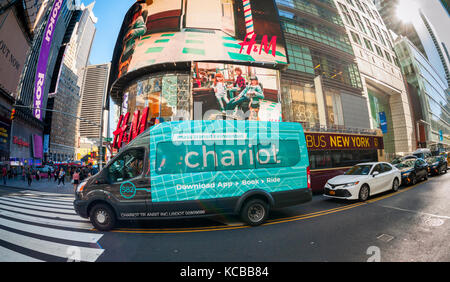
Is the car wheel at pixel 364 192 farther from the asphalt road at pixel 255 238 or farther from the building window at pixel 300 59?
the building window at pixel 300 59

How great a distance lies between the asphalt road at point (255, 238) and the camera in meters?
3.17

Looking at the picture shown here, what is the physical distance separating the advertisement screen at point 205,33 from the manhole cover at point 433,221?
731 inches

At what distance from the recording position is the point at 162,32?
1980 cm

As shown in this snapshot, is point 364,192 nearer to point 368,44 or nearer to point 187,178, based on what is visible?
point 187,178

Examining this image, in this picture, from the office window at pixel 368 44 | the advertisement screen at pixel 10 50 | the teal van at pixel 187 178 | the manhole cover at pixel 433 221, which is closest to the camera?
the manhole cover at pixel 433 221

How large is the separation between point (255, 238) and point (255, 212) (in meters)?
1.10

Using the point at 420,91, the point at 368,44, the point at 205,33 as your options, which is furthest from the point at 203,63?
the point at 420,91

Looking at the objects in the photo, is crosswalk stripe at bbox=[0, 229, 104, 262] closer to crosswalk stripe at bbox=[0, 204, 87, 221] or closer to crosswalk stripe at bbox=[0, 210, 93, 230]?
crosswalk stripe at bbox=[0, 210, 93, 230]

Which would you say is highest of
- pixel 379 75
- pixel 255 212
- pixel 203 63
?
pixel 379 75

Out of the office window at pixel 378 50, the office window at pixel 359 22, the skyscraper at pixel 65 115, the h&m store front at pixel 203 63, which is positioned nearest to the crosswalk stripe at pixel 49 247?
the h&m store front at pixel 203 63

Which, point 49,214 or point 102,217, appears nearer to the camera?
point 102,217

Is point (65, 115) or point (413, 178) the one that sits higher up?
point (65, 115)

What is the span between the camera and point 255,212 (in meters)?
5.05
